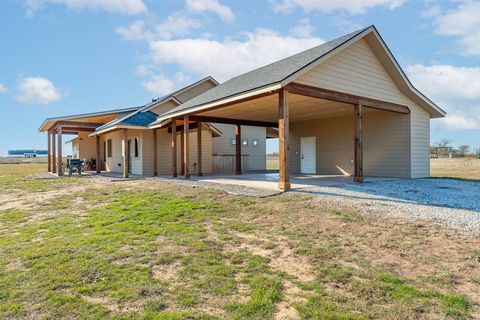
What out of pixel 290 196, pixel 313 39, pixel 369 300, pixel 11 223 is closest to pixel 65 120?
pixel 11 223

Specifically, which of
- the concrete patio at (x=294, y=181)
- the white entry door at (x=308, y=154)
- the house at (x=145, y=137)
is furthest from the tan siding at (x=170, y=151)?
the white entry door at (x=308, y=154)

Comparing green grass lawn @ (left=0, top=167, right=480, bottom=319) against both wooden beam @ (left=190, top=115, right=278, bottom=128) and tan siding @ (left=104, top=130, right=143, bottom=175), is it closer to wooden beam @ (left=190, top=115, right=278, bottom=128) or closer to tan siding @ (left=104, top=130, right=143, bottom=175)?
wooden beam @ (left=190, top=115, right=278, bottom=128)

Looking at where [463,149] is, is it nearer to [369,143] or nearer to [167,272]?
[369,143]

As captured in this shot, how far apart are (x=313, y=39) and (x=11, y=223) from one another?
14404 millimetres

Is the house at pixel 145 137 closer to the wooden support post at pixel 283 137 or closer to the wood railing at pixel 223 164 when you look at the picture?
the wood railing at pixel 223 164

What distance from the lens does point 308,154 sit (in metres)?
17.1

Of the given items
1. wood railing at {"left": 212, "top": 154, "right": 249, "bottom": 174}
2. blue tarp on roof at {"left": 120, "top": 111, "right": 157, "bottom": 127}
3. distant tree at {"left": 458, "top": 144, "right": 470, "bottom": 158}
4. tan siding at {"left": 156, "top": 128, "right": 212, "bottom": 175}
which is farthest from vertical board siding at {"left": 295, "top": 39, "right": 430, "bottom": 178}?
distant tree at {"left": 458, "top": 144, "right": 470, "bottom": 158}

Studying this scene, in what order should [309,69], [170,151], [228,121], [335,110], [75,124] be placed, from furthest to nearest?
1. [75,124]
2. [170,151]
3. [228,121]
4. [335,110]
5. [309,69]

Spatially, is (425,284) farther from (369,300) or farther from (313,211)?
(313,211)

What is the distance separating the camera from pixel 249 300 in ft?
Answer: 10.2

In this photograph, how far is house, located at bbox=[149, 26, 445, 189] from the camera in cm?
943

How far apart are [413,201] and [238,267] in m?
5.60

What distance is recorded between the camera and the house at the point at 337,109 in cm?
943

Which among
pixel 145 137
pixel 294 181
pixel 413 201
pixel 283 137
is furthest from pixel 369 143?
pixel 145 137
